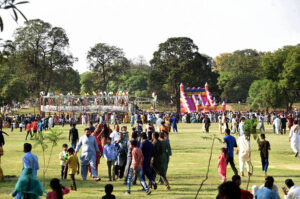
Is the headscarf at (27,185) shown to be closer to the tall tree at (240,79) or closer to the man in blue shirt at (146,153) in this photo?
the man in blue shirt at (146,153)

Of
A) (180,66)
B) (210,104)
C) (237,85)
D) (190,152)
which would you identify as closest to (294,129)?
(190,152)

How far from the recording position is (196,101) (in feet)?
217

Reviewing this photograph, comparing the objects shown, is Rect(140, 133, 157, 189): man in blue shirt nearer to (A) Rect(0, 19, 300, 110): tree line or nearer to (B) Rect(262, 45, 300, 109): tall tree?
(A) Rect(0, 19, 300, 110): tree line

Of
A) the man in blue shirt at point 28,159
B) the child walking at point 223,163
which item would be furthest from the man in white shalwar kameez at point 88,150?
the child walking at point 223,163

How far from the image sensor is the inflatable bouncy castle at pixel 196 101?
6581cm

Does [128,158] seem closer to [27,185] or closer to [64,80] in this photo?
[27,185]

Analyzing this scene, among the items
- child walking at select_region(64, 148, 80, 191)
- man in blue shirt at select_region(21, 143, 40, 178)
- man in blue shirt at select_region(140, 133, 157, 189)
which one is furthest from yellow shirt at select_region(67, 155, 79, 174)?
man in blue shirt at select_region(21, 143, 40, 178)

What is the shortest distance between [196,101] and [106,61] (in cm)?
2521

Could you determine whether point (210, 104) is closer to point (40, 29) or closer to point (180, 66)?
point (180, 66)

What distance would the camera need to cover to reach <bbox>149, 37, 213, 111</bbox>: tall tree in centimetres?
7275

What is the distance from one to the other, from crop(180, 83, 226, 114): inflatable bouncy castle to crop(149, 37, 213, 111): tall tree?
6.69 metres

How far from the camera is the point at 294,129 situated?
19344mm

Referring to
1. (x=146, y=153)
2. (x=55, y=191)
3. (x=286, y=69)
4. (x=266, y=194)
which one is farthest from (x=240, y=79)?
(x=55, y=191)

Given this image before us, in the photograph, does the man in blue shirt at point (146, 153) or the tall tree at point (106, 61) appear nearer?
the man in blue shirt at point (146, 153)
